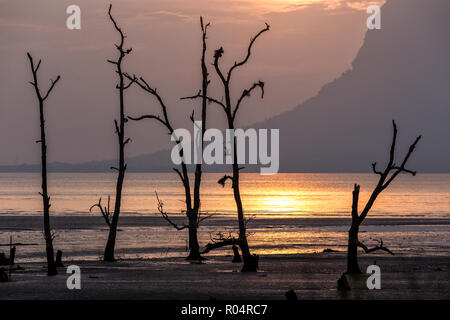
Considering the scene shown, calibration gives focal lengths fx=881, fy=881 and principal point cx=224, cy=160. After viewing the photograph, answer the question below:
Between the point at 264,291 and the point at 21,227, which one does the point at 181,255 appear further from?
the point at 21,227

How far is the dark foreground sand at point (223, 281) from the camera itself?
22219 mm

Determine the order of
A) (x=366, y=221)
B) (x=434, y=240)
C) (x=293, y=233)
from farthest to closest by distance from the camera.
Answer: (x=366, y=221) < (x=293, y=233) < (x=434, y=240)

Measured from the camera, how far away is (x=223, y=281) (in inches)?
1011

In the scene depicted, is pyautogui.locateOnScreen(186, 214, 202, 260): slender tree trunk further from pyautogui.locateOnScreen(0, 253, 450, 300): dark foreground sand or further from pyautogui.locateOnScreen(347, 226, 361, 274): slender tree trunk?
pyautogui.locateOnScreen(347, 226, 361, 274): slender tree trunk

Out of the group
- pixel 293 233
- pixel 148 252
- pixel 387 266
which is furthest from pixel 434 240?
pixel 387 266

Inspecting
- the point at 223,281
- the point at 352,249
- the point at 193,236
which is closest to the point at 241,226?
the point at 223,281

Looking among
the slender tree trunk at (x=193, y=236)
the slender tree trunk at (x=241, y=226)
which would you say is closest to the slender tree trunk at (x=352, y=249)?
the slender tree trunk at (x=241, y=226)

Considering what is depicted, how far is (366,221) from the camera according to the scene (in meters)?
76.6

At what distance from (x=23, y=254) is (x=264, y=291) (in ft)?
68.3

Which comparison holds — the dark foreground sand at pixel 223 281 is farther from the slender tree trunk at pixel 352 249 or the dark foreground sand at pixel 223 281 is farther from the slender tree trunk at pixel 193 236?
the slender tree trunk at pixel 352 249

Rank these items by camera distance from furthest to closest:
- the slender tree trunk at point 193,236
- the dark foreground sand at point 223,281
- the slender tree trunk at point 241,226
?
1. the slender tree trunk at point 193,236
2. the slender tree trunk at point 241,226
3. the dark foreground sand at point 223,281

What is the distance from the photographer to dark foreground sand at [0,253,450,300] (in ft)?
72.9

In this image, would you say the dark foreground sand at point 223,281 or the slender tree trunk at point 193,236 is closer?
the dark foreground sand at point 223,281

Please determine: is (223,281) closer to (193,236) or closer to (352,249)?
(352,249)
